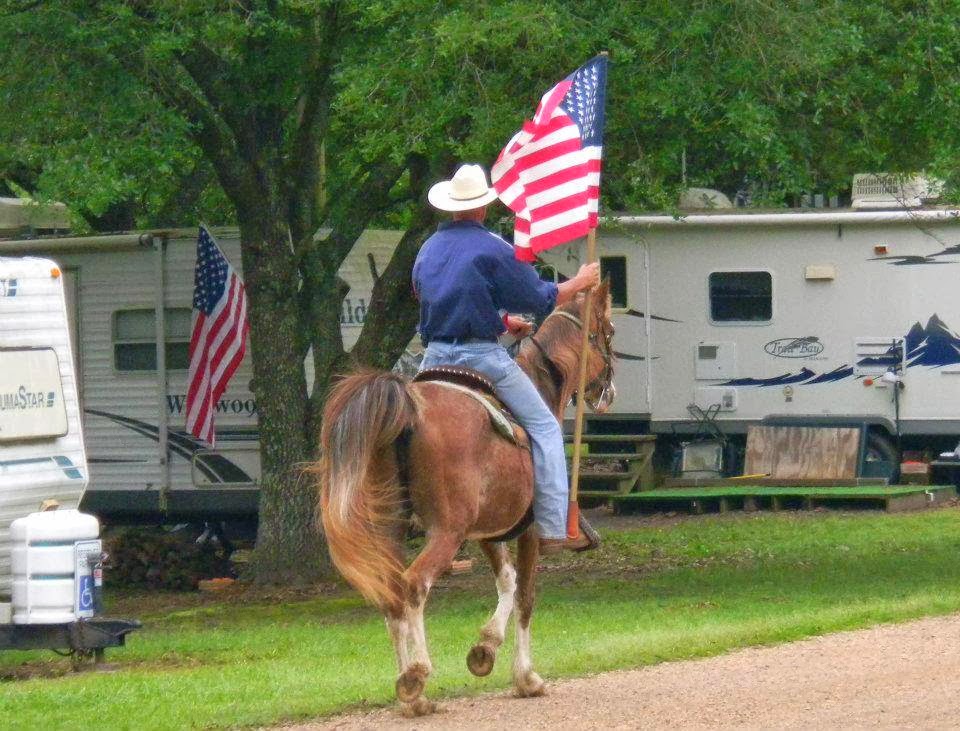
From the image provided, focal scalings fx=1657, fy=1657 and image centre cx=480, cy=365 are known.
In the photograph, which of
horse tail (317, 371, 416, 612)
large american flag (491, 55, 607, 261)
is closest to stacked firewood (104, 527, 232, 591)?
large american flag (491, 55, 607, 261)

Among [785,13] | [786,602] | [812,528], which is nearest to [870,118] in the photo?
[785,13]

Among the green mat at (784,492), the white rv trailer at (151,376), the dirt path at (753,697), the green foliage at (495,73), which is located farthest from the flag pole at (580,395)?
the green mat at (784,492)

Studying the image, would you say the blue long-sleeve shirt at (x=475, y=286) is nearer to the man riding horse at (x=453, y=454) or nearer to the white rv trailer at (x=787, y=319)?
the man riding horse at (x=453, y=454)

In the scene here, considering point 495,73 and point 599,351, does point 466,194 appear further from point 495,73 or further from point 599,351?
point 495,73

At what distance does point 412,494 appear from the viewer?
23.4 feet

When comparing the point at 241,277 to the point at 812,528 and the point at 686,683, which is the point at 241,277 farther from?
the point at 686,683

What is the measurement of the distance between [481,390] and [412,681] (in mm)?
1331

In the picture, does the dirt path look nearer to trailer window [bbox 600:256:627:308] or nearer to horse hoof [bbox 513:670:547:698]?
horse hoof [bbox 513:670:547:698]

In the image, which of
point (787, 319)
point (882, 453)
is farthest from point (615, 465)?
point (882, 453)

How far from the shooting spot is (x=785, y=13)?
36.7 feet

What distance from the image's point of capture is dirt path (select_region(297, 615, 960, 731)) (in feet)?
22.5

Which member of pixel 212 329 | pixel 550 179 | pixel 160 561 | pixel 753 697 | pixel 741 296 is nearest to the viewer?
pixel 753 697

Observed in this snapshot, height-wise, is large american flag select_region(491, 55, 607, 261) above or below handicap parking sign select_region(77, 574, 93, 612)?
above

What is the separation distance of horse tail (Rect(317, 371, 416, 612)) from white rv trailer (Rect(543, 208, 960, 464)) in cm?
1205
